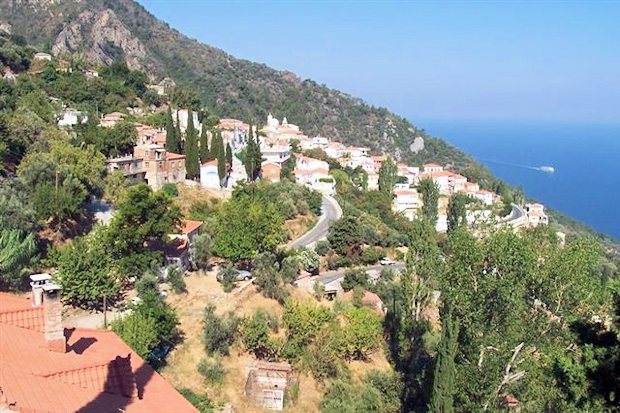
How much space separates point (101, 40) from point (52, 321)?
145699mm

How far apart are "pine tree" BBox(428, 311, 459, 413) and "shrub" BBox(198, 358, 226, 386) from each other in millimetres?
8268

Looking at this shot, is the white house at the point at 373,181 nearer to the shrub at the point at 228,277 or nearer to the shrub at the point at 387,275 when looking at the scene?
the shrub at the point at 387,275

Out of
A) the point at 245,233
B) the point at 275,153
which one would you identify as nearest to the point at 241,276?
the point at 245,233

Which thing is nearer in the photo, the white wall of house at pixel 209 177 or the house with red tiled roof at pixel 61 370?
the house with red tiled roof at pixel 61 370

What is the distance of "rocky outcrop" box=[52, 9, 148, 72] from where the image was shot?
13838 cm

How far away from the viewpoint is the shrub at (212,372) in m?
22.4

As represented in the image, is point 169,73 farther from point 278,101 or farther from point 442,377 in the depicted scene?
point 442,377

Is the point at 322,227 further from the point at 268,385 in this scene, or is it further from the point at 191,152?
the point at 268,385

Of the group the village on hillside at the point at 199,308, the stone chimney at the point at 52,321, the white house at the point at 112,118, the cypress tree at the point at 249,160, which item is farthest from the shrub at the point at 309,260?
the white house at the point at 112,118

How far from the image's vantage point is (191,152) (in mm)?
49375

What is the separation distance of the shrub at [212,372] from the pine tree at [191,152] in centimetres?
2872

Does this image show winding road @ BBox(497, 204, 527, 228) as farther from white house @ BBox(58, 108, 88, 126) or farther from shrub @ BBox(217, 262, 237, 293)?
white house @ BBox(58, 108, 88, 126)

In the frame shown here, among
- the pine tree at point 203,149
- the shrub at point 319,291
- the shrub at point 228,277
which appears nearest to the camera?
the shrub at point 228,277

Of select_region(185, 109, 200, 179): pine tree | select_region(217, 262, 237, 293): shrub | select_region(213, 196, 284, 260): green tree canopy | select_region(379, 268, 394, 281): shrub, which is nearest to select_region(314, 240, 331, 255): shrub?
select_region(379, 268, 394, 281): shrub
